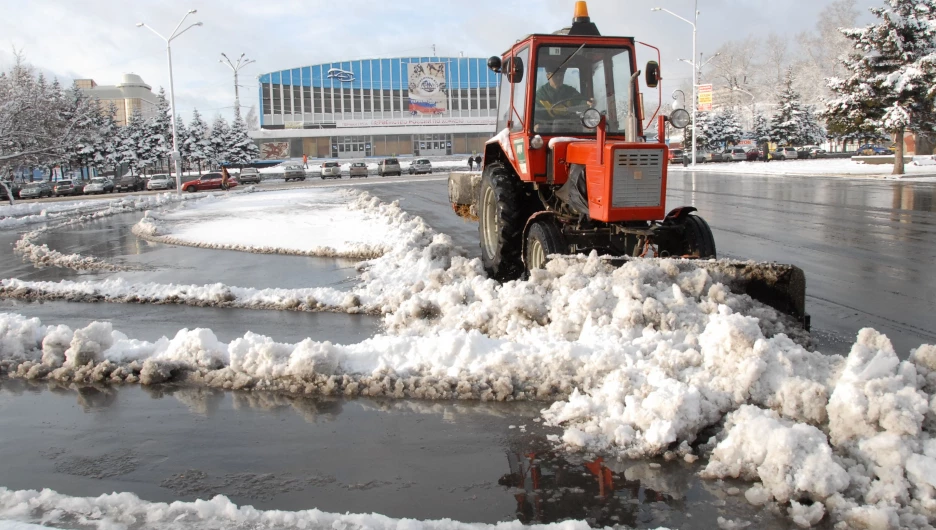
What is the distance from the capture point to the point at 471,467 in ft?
14.6

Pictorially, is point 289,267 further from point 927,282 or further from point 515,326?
point 927,282

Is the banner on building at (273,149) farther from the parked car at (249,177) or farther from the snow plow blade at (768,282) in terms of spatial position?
the snow plow blade at (768,282)

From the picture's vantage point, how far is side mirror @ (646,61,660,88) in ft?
27.5

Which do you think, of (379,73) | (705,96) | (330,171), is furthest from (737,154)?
(379,73)

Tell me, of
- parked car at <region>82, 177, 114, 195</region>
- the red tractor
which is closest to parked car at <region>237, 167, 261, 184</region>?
parked car at <region>82, 177, 114, 195</region>

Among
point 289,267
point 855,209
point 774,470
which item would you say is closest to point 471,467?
point 774,470

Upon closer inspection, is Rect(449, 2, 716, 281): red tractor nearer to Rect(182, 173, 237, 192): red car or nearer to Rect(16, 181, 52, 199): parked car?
Rect(182, 173, 237, 192): red car

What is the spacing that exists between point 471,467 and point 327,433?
112 centimetres

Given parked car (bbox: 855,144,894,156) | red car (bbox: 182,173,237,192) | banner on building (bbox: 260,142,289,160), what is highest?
banner on building (bbox: 260,142,289,160)

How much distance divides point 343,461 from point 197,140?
273ft

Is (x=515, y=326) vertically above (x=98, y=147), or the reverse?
(x=98, y=147)

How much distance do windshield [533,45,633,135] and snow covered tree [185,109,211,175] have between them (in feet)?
257

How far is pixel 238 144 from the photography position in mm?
84875

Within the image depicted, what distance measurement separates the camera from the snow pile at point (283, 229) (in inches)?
570
